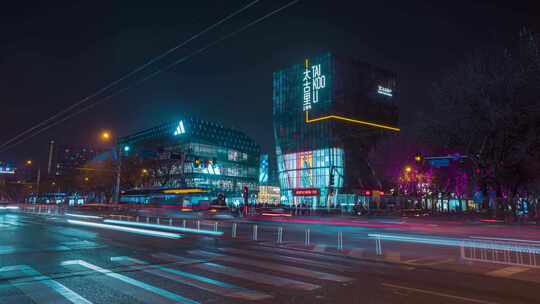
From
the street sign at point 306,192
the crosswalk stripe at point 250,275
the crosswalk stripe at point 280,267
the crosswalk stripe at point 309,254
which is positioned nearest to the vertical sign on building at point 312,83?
the street sign at point 306,192

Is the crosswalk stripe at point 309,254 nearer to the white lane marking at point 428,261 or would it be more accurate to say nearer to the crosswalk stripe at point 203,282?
the white lane marking at point 428,261

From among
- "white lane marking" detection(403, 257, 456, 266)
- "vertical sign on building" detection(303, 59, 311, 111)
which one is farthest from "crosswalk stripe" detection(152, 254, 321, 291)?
"vertical sign on building" detection(303, 59, 311, 111)

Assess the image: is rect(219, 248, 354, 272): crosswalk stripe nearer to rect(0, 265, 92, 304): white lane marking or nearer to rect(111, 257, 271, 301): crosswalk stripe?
rect(111, 257, 271, 301): crosswalk stripe

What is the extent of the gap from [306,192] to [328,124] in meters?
15.1

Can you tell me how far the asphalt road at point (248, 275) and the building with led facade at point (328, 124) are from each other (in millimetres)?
65319

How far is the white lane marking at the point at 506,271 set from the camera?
11.7 m

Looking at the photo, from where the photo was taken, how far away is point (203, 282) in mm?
9570

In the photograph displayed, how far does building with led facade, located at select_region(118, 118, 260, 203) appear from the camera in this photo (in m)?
97.6

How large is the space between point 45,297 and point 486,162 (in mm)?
42325

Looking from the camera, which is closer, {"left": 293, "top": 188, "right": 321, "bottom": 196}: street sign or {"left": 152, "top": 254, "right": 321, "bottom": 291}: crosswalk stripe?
{"left": 152, "top": 254, "right": 321, "bottom": 291}: crosswalk stripe

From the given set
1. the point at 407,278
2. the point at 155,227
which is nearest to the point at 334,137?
the point at 155,227

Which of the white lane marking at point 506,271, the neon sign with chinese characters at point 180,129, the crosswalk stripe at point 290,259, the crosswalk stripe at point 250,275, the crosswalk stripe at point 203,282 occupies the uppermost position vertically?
the neon sign with chinese characters at point 180,129

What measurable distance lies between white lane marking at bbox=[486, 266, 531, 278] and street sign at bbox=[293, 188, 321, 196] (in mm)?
72334

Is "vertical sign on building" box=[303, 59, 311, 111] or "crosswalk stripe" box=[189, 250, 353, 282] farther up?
"vertical sign on building" box=[303, 59, 311, 111]
